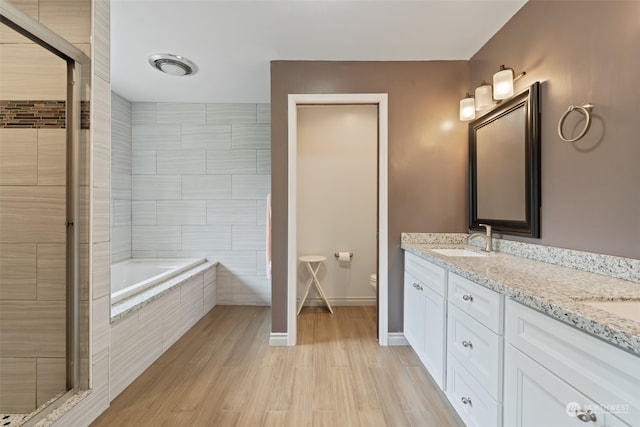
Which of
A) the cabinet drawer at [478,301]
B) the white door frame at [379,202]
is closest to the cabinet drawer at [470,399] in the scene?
the cabinet drawer at [478,301]

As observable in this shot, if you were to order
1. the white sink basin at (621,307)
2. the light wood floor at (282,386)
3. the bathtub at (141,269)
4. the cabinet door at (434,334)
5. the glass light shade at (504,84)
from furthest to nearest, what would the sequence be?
1. the bathtub at (141,269)
2. the glass light shade at (504,84)
3. the cabinet door at (434,334)
4. the light wood floor at (282,386)
5. the white sink basin at (621,307)

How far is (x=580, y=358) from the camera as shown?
80 centimetres

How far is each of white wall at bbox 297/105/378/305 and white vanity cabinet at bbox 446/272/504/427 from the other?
1948 millimetres

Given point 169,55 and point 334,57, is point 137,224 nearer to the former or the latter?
point 169,55

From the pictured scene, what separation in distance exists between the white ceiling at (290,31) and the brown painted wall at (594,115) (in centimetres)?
45

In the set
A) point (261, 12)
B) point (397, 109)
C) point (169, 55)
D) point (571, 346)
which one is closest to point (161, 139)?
point (169, 55)

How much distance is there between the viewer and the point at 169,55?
2.37m

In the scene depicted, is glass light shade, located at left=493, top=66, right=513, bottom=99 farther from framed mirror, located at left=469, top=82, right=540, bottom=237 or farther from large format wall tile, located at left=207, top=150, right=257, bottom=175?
large format wall tile, located at left=207, top=150, right=257, bottom=175

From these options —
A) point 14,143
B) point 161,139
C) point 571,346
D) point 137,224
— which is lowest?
point 571,346

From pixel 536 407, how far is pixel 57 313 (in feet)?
7.09

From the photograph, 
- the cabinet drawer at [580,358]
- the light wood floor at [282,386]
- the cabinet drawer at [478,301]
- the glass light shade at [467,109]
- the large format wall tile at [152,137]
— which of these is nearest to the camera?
the cabinet drawer at [580,358]

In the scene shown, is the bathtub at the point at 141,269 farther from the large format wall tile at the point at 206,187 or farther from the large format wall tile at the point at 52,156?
the large format wall tile at the point at 52,156

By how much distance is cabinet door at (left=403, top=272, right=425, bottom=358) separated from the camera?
2051 millimetres

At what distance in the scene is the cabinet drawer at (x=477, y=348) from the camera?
1.17 metres
